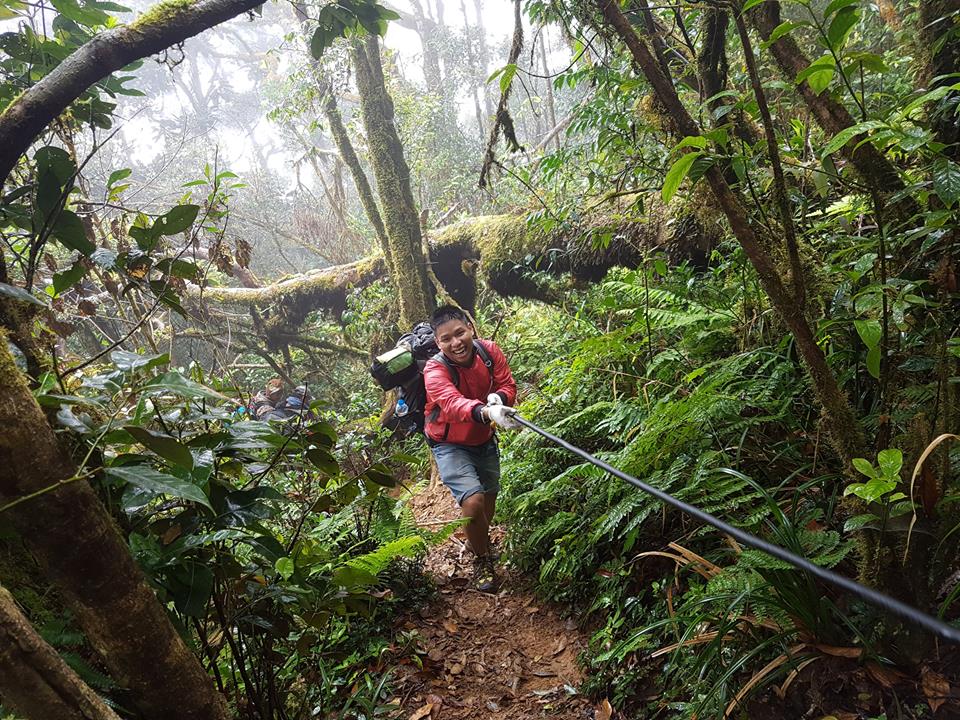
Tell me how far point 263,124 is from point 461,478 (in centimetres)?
3653

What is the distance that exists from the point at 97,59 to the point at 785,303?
2370 mm

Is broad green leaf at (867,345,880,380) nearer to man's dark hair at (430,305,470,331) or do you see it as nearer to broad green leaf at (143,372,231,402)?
broad green leaf at (143,372,231,402)

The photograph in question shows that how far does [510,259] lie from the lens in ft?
23.2

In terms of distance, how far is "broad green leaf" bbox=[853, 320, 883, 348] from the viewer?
1.51 metres

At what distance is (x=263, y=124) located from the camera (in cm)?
3409

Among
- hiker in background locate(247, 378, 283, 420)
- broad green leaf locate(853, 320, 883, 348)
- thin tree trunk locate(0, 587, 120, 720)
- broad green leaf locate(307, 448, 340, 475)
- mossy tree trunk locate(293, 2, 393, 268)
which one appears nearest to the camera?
thin tree trunk locate(0, 587, 120, 720)

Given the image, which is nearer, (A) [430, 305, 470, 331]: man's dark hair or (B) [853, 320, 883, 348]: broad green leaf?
(B) [853, 320, 883, 348]: broad green leaf

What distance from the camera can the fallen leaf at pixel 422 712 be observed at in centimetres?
263

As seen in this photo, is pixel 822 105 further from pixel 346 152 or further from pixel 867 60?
pixel 346 152

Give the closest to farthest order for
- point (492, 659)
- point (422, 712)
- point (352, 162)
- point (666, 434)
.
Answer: point (422, 712), point (666, 434), point (492, 659), point (352, 162)

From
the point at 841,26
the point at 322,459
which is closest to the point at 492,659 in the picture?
the point at 322,459

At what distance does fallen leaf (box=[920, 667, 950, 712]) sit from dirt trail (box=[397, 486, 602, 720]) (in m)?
1.29

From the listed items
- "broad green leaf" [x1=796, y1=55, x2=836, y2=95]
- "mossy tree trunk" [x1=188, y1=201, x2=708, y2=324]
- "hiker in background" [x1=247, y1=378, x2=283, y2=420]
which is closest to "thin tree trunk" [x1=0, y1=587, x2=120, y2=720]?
"broad green leaf" [x1=796, y1=55, x2=836, y2=95]

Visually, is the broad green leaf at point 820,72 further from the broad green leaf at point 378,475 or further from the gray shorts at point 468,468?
the gray shorts at point 468,468
